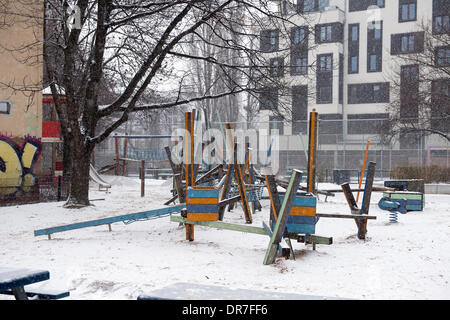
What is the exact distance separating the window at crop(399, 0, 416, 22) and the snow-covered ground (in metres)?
36.6

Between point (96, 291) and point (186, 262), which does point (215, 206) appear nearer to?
point (186, 262)

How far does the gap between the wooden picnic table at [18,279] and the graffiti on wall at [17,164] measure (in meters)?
12.3

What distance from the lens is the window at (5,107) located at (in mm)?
15578

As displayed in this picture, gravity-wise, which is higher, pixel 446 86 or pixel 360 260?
pixel 446 86

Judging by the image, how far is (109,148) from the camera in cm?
3697

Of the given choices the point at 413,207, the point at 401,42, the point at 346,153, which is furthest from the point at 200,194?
the point at 401,42

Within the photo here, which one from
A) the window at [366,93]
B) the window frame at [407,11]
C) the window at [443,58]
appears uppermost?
the window frame at [407,11]

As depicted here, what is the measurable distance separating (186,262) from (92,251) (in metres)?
1.82

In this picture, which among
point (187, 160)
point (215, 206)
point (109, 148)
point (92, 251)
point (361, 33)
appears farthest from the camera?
point (361, 33)

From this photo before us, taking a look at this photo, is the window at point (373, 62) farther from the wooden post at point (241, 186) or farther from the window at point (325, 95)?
the wooden post at point (241, 186)

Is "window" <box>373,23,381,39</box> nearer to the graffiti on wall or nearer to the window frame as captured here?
the window frame

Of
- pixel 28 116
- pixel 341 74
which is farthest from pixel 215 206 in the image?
pixel 341 74

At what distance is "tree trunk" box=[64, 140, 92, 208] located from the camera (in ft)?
46.9

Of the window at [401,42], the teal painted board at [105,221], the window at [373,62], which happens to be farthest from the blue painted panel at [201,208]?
the window at [373,62]
